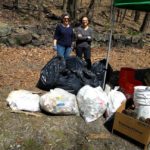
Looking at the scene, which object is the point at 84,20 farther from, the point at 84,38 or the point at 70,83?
the point at 70,83

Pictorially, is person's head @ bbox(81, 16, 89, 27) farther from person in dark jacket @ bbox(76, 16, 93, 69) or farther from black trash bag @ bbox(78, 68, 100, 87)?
black trash bag @ bbox(78, 68, 100, 87)

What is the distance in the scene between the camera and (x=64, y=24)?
7.92 m

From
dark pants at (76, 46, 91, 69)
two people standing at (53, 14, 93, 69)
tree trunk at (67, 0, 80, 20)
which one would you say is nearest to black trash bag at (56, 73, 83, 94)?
two people standing at (53, 14, 93, 69)

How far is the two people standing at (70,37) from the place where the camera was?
25.8 ft

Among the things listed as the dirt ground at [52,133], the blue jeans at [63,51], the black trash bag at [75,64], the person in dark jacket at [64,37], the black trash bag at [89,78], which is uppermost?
the person in dark jacket at [64,37]

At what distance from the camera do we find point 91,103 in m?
6.20

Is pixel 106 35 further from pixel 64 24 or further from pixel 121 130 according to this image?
pixel 121 130

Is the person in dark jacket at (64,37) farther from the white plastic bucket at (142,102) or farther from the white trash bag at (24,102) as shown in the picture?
the white plastic bucket at (142,102)

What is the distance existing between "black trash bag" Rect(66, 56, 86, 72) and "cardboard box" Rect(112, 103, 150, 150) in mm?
1678

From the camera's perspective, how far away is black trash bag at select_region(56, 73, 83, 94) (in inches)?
276

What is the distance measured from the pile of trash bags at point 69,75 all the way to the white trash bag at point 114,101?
2.35ft

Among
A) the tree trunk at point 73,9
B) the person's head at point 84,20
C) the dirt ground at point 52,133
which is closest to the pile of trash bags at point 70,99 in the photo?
the dirt ground at point 52,133

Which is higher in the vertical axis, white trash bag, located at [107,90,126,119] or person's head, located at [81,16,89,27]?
person's head, located at [81,16,89,27]

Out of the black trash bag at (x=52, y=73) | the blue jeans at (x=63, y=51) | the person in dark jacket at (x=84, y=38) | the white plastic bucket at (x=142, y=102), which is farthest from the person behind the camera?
the blue jeans at (x=63, y=51)
